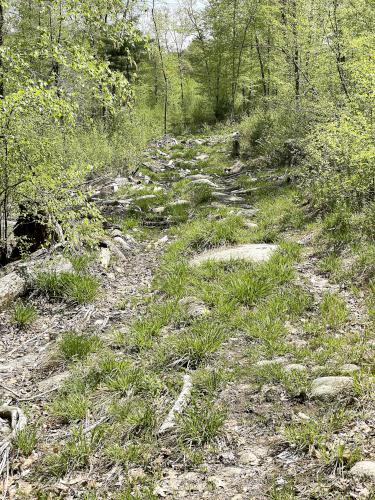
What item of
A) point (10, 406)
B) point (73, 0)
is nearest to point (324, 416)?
point (10, 406)

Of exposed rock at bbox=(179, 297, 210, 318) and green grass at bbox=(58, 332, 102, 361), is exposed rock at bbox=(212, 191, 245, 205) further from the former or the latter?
green grass at bbox=(58, 332, 102, 361)

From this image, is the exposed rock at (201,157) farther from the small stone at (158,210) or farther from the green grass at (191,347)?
the green grass at (191,347)

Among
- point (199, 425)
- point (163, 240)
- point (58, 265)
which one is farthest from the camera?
point (163, 240)

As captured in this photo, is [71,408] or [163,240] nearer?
[71,408]

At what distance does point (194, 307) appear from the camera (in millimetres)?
6391

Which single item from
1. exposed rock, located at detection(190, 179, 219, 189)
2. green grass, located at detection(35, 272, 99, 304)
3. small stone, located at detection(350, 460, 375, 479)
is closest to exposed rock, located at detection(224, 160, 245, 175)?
exposed rock, located at detection(190, 179, 219, 189)

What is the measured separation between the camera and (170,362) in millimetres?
5055

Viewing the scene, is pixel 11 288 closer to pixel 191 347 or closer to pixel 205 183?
pixel 191 347

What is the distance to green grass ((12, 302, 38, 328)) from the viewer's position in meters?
6.33

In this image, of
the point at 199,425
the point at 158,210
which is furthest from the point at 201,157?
the point at 199,425

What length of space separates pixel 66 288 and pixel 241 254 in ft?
10.9

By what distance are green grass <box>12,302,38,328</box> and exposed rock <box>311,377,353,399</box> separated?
4308 mm

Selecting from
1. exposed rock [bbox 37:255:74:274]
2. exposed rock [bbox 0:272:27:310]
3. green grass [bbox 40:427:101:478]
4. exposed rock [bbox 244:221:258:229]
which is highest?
exposed rock [bbox 244:221:258:229]

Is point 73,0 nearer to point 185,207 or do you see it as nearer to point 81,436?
point 81,436
